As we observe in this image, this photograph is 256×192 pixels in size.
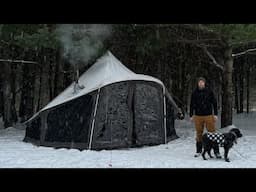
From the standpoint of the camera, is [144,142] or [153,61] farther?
[153,61]

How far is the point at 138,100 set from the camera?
1114 cm

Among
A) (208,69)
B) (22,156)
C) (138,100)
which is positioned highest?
(208,69)

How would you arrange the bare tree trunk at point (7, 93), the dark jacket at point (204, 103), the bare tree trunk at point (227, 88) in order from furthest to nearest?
1. the bare tree trunk at point (7, 93)
2. the bare tree trunk at point (227, 88)
3. the dark jacket at point (204, 103)

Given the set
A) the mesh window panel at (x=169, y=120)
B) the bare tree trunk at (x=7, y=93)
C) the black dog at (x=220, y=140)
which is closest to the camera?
the black dog at (x=220, y=140)

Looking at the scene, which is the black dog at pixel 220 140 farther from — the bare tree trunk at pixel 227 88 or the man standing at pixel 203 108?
the bare tree trunk at pixel 227 88

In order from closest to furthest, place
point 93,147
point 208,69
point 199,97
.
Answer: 1. point 199,97
2. point 93,147
3. point 208,69

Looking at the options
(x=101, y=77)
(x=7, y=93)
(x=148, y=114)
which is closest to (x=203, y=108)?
(x=148, y=114)

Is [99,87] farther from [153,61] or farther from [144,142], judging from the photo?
[153,61]

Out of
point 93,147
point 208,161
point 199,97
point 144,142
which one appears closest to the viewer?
point 208,161

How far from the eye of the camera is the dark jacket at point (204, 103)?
898 cm

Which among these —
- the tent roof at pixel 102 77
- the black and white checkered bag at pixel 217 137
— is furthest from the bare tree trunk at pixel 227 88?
the black and white checkered bag at pixel 217 137

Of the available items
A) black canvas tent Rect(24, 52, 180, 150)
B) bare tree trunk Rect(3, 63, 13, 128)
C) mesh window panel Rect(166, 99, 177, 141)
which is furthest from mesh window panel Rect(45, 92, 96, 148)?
bare tree trunk Rect(3, 63, 13, 128)

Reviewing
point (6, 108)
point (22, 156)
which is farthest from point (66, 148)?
point (6, 108)

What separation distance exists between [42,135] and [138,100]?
8.26 ft
